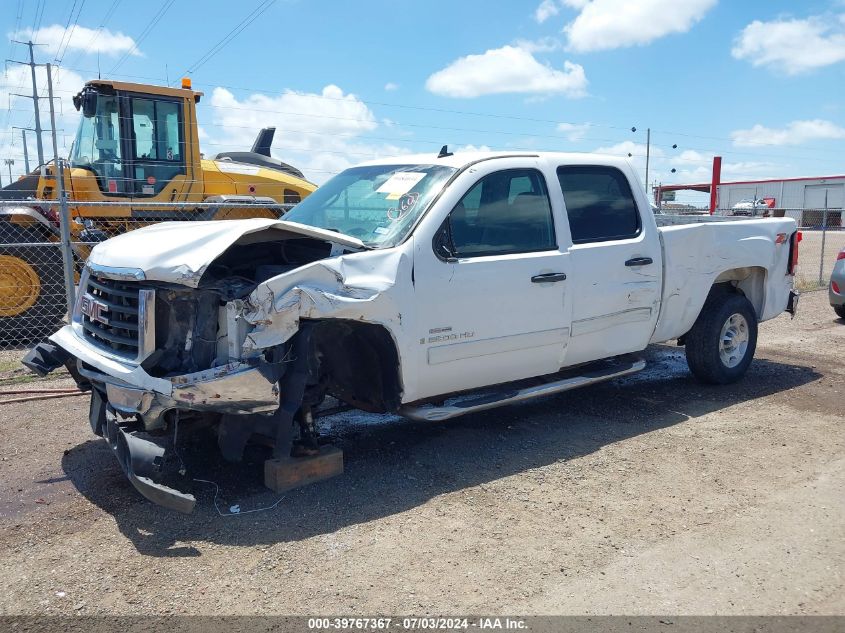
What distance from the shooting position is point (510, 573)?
3.57 metres

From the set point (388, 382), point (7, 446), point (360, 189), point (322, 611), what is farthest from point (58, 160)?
point (322, 611)

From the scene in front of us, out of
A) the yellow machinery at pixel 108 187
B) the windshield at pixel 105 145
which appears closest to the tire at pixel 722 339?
the yellow machinery at pixel 108 187

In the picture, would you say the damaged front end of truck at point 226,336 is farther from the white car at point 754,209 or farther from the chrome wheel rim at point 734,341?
the white car at point 754,209

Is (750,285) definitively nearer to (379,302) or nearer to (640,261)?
(640,261)

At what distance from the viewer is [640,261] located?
5.88m

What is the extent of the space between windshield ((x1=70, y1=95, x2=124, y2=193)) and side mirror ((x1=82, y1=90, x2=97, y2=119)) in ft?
0.57

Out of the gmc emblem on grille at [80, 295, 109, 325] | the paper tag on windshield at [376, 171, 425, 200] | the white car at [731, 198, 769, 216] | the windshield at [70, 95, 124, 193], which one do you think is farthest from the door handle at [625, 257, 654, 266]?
the white car at [731, 198, 769, 216]

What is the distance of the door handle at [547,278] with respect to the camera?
518 cm

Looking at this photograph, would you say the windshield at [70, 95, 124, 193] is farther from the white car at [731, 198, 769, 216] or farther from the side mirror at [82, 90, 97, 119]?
the white car at [731, 198, 769, 216]

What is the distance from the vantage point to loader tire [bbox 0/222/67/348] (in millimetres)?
9719

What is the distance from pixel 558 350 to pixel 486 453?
37.6 inches

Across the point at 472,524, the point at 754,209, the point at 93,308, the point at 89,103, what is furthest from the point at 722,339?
the point at 754,209

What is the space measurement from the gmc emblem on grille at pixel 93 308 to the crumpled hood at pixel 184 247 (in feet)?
0.82

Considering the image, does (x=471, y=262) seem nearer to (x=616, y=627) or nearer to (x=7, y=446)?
(x=616, y=627)
